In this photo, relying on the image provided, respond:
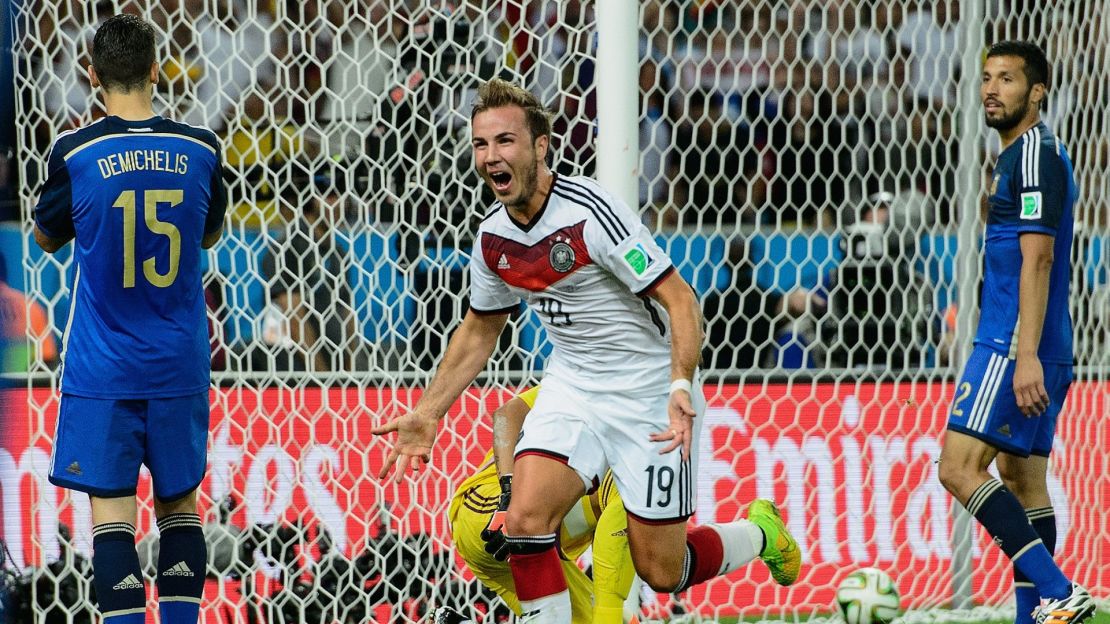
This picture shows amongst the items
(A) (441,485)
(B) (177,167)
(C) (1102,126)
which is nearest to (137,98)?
(B) (177,167)

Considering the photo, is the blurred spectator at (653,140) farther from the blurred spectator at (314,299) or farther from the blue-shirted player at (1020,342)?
the blue-shirted player at (1020,342)

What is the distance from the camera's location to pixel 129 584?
374 centimetres

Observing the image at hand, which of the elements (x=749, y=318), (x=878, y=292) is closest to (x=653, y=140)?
(x=749, y=318)

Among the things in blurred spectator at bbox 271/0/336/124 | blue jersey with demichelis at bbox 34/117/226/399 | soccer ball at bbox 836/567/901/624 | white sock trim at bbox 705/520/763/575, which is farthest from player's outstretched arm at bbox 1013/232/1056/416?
blurred spectator at bbox 271/0/336/124

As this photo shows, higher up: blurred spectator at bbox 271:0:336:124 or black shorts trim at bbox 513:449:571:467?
blurred spectator at bbox 271:0:336:124

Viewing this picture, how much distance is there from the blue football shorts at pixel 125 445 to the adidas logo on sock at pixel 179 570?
198mm

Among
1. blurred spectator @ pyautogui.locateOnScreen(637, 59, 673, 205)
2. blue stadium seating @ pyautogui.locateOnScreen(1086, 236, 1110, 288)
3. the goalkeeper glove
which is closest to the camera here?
the goalkeeper glove

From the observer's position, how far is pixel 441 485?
5.32 m

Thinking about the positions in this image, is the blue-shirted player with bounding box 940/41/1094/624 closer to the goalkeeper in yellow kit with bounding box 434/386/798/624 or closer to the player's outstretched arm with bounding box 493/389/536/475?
the goalkeeper in yellow kit with bounding box 434/386/798/624

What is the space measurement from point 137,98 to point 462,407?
1978mm

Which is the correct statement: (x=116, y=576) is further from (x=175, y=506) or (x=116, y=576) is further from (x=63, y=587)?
(x=63, y=587)

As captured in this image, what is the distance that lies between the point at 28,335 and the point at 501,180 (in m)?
2.18

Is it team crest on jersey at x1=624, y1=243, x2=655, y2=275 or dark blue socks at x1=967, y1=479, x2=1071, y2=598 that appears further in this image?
dark blue socks at x1=967, y1=479, x2=1071, y2=598

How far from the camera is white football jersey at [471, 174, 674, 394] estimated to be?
12.3 ft
